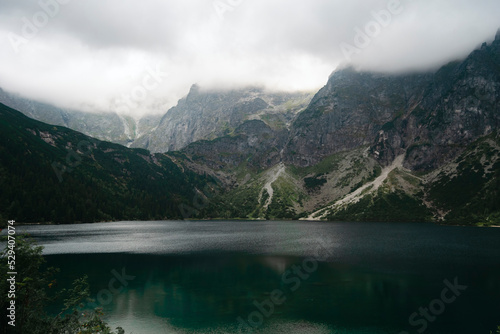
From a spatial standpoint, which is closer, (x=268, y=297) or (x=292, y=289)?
(x=268, y=297)

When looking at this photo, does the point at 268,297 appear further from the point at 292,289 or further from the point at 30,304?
the point at 30,304

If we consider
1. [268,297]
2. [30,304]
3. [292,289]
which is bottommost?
[268,297]

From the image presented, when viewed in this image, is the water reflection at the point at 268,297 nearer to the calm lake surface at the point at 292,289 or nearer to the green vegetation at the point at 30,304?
the calm lake surface at the point at 292,289

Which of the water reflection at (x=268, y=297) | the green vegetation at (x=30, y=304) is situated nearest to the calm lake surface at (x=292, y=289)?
the water reflection at (x=268, y=297)

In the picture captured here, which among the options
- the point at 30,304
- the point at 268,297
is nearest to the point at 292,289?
the point at 268,297

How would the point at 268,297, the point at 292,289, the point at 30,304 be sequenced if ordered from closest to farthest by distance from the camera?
1. the point at 30,304
2. the point at 268,297
3. the point at 292,289

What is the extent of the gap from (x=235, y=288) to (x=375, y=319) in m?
27.8

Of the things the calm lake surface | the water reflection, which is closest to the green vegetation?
the calm lake surface

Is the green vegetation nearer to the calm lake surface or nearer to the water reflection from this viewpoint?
the calm lake surface

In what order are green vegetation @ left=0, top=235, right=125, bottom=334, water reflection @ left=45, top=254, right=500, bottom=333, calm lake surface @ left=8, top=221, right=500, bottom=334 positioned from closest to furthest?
green vegetation @ left=0, top=235, right=125, bottom=334, water reflection @ left=45, top=254, right=500, bottom=333, calm lake surface @ left=8, top=221, right=500, bottom=334

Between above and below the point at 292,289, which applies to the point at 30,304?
above

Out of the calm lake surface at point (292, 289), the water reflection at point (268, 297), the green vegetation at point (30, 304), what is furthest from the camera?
the calm lake surface at point (292, 289)

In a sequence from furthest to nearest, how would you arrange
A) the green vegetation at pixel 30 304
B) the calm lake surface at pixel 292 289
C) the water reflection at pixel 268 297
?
the calm lake surface at pixel 292 289 → the water reflection at pixel 268 297 → the green vegetation at pixel 30 304

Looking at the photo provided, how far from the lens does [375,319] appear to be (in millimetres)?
44781
